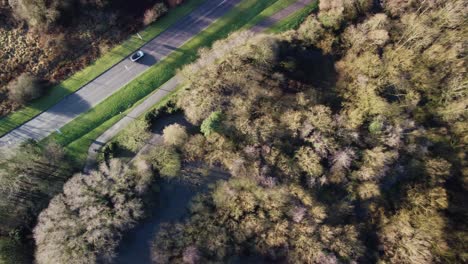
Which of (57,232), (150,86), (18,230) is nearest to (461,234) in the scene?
(150,86)

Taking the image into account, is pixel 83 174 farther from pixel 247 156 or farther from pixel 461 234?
pixel 461 234

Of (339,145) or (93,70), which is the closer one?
(339,145)

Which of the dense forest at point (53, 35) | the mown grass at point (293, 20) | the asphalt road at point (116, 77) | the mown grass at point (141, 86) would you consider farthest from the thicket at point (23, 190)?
the mown grass at point (293, 20)

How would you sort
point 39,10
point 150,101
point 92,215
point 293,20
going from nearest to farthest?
point 92,215
point 39,10
point 150,101
point 293,20

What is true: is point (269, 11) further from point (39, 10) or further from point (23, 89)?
point (23, 89)

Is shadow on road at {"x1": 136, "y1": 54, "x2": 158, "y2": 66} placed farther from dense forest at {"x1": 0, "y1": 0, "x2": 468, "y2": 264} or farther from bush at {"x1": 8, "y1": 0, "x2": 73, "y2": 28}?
bush at {"x1": 8, "y1": 0, "x2": 73, "y2": 28}

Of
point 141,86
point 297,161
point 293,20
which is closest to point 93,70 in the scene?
point 141,86
